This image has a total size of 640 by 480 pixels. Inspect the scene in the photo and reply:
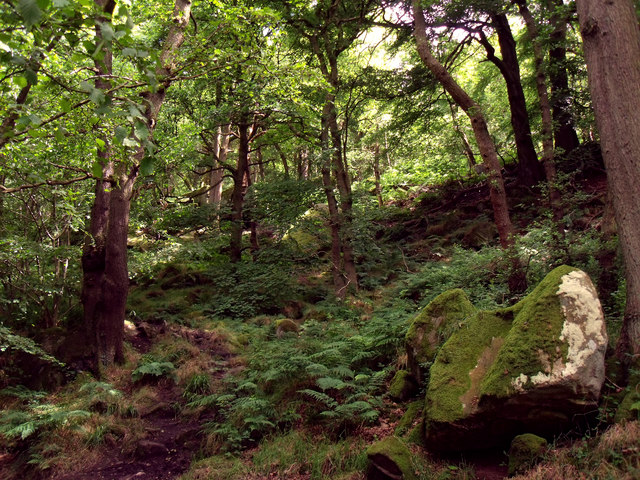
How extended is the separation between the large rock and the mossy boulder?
71 cm

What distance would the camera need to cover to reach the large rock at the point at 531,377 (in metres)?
3.48

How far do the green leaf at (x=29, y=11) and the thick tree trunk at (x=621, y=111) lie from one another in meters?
4.87

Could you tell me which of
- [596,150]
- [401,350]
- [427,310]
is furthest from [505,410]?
[596,150]

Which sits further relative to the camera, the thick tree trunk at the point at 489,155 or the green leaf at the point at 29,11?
the thick tree trunk at the point at 489,155

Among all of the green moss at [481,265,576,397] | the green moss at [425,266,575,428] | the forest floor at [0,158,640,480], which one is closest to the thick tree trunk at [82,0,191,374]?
the forest floor at [0,158,640,480]

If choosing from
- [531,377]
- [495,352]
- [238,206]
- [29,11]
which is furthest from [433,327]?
[238,206]

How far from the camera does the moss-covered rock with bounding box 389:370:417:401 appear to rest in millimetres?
5141

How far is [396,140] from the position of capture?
13609 mm

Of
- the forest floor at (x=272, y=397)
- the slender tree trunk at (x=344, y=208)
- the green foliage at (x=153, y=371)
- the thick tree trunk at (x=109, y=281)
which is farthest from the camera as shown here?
the slender tree trunk at (x=344, y=208)

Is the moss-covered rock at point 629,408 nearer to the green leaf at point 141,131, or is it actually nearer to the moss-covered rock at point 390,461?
the moss-covered rock at point 390,461

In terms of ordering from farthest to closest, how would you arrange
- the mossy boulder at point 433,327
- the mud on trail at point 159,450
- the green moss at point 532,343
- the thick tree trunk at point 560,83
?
the thick tree trunk at point 560,83 < the mossy boulder at point 433,327 < the mud on trail at point 159,450 < the green moss at point 532,343

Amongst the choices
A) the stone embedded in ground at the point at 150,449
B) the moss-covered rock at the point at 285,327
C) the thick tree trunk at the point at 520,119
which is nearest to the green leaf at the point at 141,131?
the stone embedded in ground at the point at 150,449

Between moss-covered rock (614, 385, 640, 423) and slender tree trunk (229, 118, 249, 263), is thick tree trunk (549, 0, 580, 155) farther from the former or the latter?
slender tree trunk (229, 118, 249, 263)

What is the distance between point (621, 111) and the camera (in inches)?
162
